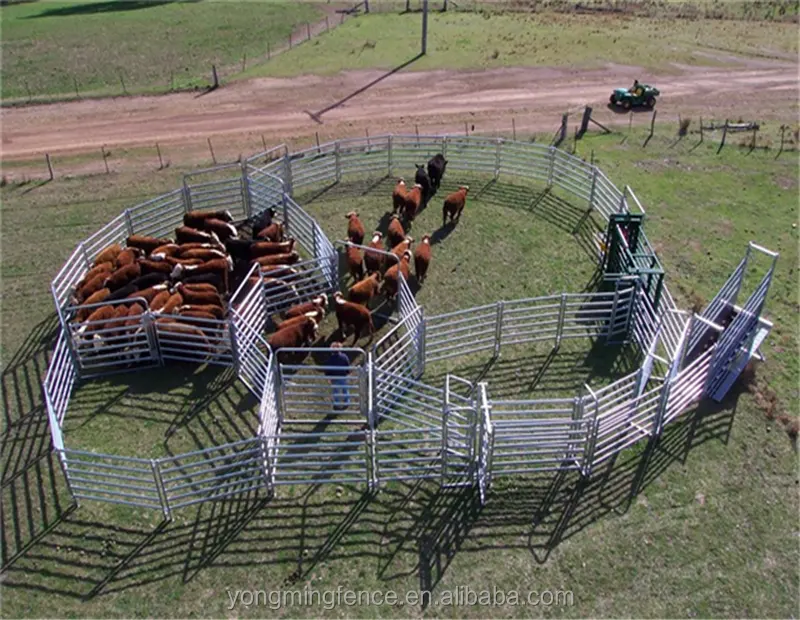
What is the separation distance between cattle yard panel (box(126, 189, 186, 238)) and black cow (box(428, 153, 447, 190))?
661 cm

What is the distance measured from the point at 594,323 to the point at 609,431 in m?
3.74

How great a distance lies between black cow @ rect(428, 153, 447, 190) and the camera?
20312 mm

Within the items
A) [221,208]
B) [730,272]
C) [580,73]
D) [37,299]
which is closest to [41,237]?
[37,299]

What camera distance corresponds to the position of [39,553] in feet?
35.3

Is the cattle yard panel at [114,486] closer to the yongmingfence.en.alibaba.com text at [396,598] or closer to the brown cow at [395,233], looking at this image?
the yongmingfence.en.alibaba.com text at [396,598]

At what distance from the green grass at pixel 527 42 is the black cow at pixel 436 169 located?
1395 centimetres

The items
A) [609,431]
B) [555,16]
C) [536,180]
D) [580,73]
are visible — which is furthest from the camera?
[555,16]

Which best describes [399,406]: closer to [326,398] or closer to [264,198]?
[326,398]

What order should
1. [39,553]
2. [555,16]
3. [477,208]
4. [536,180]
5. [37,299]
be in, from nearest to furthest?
[39,553], [37,299], [477,208], [536,180], [555,16]

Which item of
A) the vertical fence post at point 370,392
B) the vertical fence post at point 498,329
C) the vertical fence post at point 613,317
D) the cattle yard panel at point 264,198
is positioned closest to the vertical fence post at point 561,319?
the vertical fence post at point 613,317

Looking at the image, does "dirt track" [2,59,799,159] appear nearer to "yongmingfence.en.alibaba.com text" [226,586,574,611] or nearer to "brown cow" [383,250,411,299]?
"brown cow" [383,250,411,299]

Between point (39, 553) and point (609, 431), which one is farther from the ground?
point (609, 431)

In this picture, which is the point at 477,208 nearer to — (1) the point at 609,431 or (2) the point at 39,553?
(1) the point at 609,431

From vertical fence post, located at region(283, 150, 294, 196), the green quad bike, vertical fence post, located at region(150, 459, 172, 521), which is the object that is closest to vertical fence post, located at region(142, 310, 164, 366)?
vertical fence post, located at region(150, 459, 172, 521)
